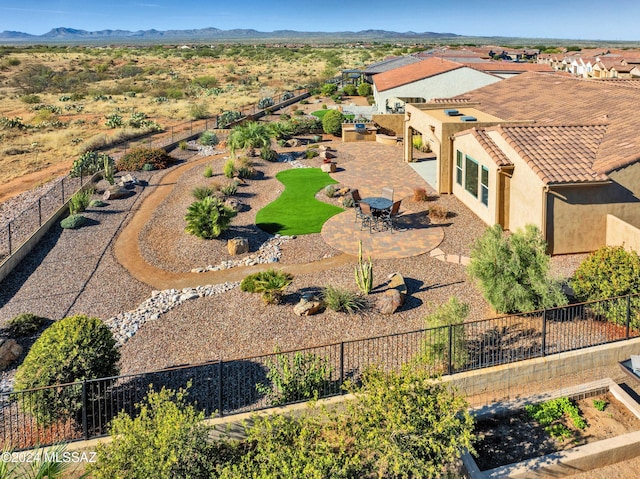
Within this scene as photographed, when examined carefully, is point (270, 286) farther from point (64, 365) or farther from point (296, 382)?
point (64, 365)

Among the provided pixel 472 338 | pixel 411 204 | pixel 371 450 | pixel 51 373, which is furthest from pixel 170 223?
pixel 371 450

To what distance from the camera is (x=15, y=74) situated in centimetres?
8894

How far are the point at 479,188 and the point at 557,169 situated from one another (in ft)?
14.5

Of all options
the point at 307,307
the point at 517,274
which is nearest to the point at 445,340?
the point at 517,274

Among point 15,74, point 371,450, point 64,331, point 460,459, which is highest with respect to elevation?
point 15,74

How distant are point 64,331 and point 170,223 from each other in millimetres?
11697

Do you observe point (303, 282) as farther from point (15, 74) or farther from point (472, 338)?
point (15, 74)

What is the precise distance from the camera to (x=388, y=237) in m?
19.5

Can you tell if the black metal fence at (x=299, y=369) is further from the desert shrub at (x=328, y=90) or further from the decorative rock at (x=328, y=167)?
the desert shrub at (x=328, y=90)

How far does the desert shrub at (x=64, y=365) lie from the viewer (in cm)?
953

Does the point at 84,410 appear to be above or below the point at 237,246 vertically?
below

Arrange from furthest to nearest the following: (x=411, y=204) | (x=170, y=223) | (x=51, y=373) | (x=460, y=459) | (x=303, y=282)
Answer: (x=411, y=204), (x=170, y=223), (x=303, y=282), (x=51, y=373), (x=460, y=459)

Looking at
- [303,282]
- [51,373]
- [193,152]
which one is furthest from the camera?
[193,152]

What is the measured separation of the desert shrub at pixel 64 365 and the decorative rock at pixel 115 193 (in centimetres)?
1598
